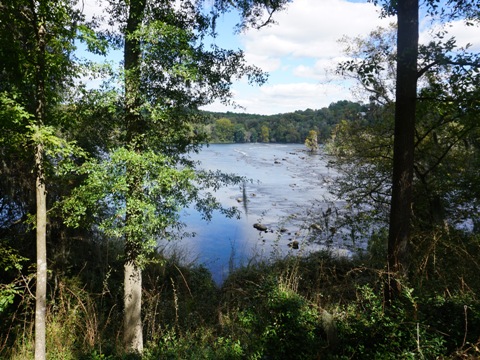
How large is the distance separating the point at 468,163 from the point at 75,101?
895cm

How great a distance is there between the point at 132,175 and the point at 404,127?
412cm

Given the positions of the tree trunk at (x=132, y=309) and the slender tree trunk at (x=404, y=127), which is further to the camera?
the tree trunk at (x=132, y=309)

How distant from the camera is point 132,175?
528cm

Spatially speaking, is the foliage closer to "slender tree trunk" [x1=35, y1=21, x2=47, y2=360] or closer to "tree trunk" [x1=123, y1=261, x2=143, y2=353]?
"slender tree trunk" [x1=35, y1=21, x2=47, y2=360]

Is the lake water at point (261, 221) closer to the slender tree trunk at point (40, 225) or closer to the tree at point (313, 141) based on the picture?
the tree at point (313, 141)

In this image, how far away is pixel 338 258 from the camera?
35.1ft

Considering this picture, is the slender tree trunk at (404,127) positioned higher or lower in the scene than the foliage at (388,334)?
higher

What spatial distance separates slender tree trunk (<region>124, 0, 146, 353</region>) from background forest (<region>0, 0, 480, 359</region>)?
29 mm

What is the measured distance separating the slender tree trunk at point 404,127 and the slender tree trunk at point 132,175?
3942 millimetres

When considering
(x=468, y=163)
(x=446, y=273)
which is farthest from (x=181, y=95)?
(x=468, y=163)

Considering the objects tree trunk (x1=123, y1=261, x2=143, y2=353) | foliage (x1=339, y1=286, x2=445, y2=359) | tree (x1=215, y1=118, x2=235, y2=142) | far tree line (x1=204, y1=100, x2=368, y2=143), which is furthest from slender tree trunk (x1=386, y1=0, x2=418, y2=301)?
far tree line (x1=204, y1=100, x2=368, y2=143)

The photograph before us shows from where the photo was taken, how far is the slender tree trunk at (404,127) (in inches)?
191

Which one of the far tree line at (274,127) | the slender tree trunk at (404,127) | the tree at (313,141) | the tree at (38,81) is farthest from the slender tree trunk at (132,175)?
the far tree line at (274,127)

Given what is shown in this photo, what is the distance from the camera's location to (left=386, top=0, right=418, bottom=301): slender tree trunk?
191 inches
